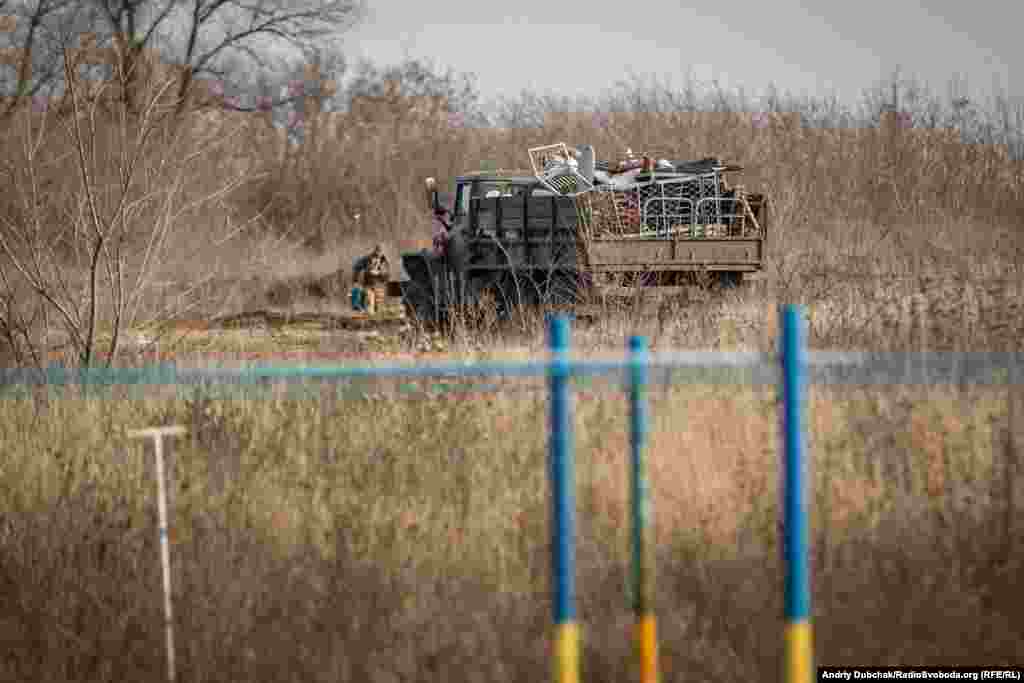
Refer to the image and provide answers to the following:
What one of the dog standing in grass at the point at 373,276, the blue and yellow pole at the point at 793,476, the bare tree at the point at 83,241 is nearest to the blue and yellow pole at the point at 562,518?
the blue and yellow pole at the point at 793,476

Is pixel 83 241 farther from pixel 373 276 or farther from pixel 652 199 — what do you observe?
pixel 373 276

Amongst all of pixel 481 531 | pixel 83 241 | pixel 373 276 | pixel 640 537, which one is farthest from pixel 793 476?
pixel 373 276

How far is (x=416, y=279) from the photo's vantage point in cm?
1712

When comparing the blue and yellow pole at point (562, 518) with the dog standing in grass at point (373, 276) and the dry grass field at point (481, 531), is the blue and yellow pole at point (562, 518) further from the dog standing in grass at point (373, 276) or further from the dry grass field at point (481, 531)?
the dog standing in grass at point (373, 276)

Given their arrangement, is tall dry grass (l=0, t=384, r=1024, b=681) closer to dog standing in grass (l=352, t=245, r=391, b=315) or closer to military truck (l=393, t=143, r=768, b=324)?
military truck (l=393, t=143, r=768, b=324)

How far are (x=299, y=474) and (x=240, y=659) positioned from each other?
1.62m

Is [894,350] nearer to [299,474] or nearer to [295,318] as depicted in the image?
[299,474]

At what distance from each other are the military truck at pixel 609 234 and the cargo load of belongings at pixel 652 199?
1 centimetres

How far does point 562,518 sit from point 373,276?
58.3 feet

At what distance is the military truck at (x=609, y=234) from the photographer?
13.7m

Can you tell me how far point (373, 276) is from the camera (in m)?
22.2

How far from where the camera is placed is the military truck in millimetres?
13719

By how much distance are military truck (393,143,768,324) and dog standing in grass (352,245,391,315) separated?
20.6ft

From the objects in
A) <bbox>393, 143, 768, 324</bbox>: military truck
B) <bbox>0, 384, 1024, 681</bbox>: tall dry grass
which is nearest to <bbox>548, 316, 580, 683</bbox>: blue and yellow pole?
<bbox>0, 384, 1024, 681</bbox>: tall dry grass
